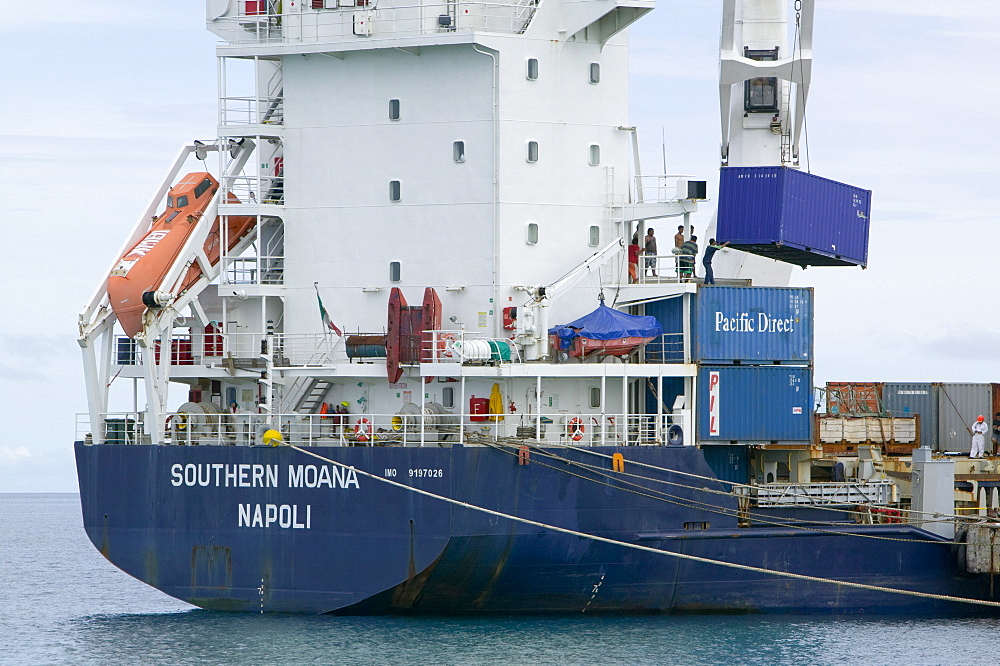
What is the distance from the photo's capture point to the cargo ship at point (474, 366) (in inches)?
1040

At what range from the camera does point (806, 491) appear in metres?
28.7

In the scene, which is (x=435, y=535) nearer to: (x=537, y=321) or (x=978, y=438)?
(x=537, y=321)

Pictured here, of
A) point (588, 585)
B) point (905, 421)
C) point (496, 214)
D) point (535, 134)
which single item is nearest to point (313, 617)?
point (588, 585)

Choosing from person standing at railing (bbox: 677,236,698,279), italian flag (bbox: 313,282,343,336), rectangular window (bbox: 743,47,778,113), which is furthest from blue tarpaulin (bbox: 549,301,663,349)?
rectangular window (bbox: 743,47,778,113)

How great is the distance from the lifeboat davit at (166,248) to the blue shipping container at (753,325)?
8.84 meters

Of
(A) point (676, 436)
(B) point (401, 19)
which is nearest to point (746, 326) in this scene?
(A) point (676, 436)

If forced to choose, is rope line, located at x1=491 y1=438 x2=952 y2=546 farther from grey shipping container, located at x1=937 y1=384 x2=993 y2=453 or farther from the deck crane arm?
grey shipping container, located at x1=937 y1=384 x2=993 y2=453

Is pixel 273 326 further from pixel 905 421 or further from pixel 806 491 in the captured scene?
pixel 905 421

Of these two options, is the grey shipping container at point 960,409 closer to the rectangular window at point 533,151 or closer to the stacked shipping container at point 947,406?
the stacked shipping container at point 947,406

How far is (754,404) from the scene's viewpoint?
28.5 meters

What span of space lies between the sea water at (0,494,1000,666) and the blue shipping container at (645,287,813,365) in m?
4.76

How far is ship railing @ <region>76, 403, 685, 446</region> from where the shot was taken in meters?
26.8

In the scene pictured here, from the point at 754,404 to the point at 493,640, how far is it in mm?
6743

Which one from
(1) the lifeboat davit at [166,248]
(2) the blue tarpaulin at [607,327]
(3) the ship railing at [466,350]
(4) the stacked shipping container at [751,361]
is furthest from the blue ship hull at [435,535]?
(1) the lifeboat davit at [166,248]
